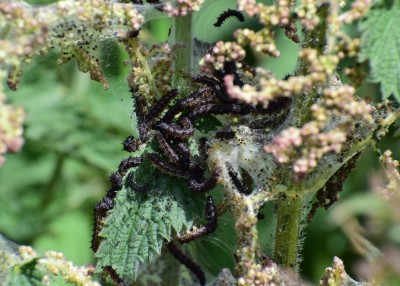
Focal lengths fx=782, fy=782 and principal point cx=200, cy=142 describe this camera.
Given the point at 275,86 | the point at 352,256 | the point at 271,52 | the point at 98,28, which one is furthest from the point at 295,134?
the point at 352,256

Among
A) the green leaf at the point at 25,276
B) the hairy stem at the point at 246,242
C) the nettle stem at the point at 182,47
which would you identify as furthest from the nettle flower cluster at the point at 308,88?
the green leaf at the point at 25,276

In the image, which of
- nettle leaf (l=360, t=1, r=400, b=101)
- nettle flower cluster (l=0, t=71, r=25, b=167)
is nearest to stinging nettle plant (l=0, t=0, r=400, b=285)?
nettle leaf (l=360, t=1, r=400, b=101)

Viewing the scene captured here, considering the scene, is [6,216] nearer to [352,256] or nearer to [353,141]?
[352,256]

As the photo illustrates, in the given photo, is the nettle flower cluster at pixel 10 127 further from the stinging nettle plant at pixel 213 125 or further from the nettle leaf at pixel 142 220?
the nettle leaf at pixel 142 220

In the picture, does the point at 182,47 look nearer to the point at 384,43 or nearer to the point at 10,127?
the point at 384,43

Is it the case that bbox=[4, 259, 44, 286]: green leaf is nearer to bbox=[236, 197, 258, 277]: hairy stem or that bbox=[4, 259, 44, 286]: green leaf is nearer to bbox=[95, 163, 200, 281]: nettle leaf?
bbox=[95, 163, 200, 281]: nettle leaf

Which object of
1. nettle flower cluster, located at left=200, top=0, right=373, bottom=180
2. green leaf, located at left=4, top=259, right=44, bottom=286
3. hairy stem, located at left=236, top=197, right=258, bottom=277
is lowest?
green leaf, located at left=4, top=259, right=44, bottom=286

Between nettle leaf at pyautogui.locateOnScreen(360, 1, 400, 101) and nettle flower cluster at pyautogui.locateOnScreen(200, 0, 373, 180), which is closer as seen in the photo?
nettle flower cluster at pyautogui.locateOnScreen(200, 0, 373, 180)
